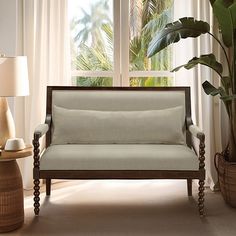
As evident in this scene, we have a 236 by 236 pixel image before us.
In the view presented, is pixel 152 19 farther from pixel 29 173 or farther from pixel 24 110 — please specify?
pixel 29 173

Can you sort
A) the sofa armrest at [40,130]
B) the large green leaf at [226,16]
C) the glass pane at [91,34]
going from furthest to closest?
the glass pane at [91,34]
the large green leaf at [226,16]
the sofa armrest at [40,130]

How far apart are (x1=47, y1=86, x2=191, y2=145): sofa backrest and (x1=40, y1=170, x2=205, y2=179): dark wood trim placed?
801 millimetres

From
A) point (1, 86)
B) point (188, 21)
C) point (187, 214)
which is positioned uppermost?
point (188, 21)

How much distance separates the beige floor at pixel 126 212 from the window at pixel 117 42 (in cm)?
110

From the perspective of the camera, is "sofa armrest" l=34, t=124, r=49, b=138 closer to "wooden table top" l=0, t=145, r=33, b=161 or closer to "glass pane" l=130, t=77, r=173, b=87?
"wooden table top" l=0, t=145, r=33, b=161

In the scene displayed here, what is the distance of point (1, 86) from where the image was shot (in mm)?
2775

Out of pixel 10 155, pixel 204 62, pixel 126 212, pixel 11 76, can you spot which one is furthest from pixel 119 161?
pixel 204 62

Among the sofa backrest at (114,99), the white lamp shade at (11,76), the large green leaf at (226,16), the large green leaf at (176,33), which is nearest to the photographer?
the white lamp shade at (11,76)

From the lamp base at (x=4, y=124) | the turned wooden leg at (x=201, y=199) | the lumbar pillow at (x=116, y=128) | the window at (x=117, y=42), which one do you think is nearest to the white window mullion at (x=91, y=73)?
→ the window at (x=117, y=42)

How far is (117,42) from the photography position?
412 cm

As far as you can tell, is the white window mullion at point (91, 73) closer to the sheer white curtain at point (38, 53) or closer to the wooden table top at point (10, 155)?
the sheer white curtain at point (38, 53)

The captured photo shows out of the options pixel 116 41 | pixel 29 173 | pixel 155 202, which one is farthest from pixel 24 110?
pixel 155 202

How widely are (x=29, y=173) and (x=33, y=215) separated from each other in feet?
2.61

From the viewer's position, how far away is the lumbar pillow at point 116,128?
3340 millimetres
